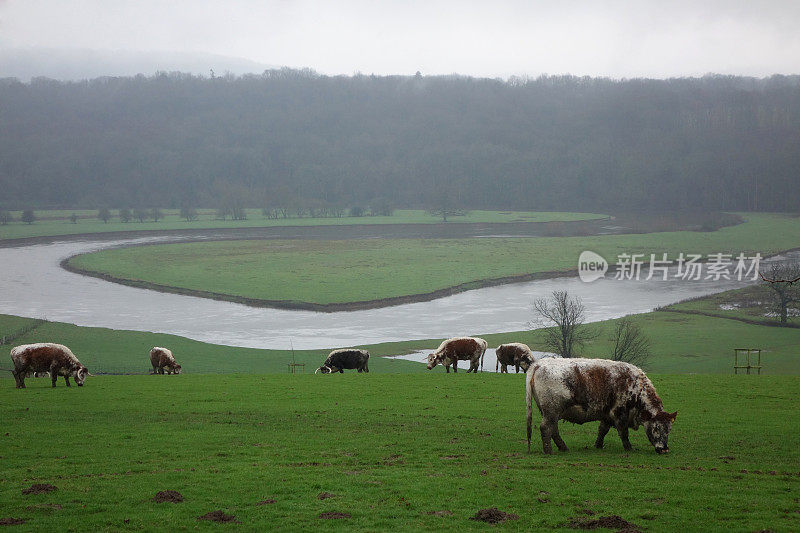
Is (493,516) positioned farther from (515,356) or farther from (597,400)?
(515,356)

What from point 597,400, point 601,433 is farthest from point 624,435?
point 597,400

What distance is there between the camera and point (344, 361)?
3123 cm

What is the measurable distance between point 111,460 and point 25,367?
1177 cm

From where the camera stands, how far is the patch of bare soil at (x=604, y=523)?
920 centimetres

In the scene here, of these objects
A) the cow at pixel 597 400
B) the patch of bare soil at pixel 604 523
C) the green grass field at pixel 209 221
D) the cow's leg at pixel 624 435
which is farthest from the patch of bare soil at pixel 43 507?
the green grass field at pixel 209 221

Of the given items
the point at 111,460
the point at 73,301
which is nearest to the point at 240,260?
the point at 73,301

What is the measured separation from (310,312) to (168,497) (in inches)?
2057

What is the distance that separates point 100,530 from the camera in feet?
31.5

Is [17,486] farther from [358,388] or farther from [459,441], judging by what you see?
[358,388]

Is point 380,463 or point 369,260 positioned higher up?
point 380,463

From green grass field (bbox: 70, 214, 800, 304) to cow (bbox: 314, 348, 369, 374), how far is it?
34468 millimetres

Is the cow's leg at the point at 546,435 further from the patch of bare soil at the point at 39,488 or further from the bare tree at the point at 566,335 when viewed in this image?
the bare tree at the point at 566,335

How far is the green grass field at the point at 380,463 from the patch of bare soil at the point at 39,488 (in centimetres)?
17

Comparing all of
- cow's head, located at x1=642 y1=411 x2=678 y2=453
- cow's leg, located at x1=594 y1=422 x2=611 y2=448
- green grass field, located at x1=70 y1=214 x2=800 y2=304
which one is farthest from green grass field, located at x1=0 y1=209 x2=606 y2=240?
cow's head, located at x1=642 y1=411 x2=678 y2=453
